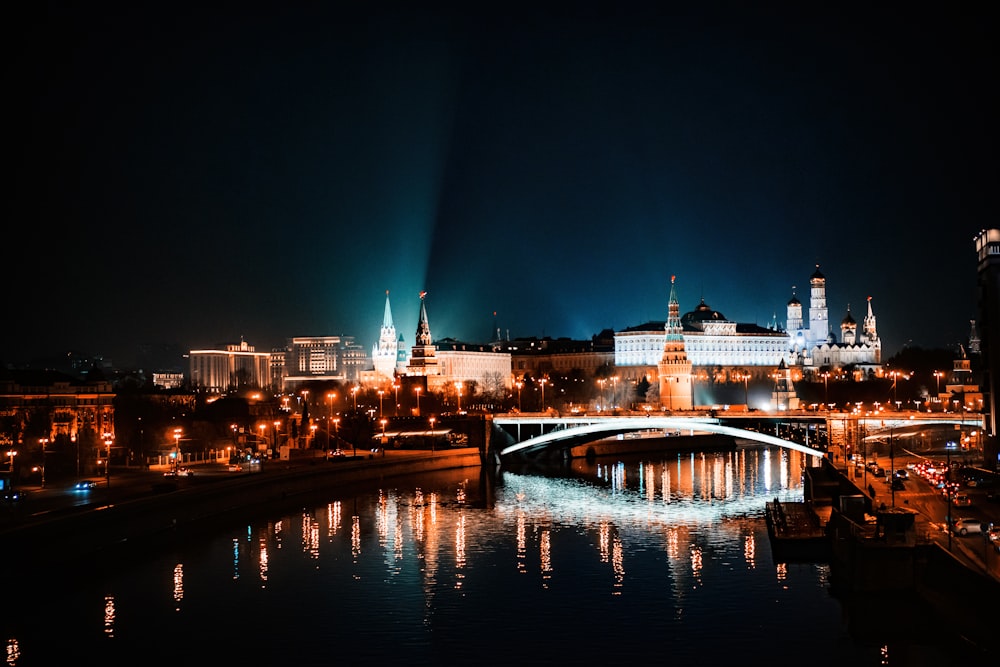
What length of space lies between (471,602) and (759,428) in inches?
1540

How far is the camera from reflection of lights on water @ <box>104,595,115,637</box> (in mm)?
29938

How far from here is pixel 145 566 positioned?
122 feet

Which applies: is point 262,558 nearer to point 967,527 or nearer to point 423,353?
point 967,527

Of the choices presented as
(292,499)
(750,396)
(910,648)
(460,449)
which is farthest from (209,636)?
(750,396)

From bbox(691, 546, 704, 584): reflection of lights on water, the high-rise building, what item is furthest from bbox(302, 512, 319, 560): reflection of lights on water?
the high-rise building

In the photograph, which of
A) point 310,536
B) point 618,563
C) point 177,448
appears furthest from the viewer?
point 177,448

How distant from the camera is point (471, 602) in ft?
109

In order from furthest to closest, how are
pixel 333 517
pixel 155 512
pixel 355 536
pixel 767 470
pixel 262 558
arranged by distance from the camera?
pixel 767 470 → pixel 333 517 → pixel 355 536 → pixel 155 512 → pixel 262 558

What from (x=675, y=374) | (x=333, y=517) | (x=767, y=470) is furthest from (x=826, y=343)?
(x=333, y=517)

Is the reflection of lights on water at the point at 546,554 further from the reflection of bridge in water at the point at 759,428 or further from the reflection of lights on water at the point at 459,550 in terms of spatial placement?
the reflection of bridge in water at the point at 759,428

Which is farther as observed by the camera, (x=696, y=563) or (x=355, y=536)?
(x=355, y=536)

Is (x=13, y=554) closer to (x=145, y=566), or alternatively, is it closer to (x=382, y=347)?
(x=145, y=566)

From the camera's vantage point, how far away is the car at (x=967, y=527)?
32562 mm

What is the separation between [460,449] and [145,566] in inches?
1600
